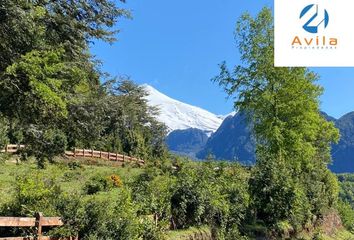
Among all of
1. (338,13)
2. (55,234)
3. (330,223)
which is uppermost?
(338,13)

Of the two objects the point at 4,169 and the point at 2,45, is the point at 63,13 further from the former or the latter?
the point at 4,169

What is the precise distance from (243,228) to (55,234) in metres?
11.3

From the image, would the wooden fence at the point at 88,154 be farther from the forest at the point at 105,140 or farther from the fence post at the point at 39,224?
the fence post at the point at 39,224

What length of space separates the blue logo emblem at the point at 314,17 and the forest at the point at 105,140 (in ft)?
23.1

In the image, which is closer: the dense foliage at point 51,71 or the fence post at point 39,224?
the fence post at point 39,224

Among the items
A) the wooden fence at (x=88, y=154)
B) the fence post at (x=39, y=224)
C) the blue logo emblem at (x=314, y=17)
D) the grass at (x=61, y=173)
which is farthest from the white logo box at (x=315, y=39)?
the wooden fence at (x=88, y=154)

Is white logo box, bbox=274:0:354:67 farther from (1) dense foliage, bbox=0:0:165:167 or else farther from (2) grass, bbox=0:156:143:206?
(2) grass, bbox=0:156:143:206

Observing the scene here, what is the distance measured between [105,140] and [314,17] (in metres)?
15.2

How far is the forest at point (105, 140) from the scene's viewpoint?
12.2 metres

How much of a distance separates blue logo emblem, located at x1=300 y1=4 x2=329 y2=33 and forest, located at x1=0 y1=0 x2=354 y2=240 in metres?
7.03

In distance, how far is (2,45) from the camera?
44.5 feet

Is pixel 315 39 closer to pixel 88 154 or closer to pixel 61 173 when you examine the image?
pixel 61 173

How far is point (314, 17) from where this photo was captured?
7418 millimetres

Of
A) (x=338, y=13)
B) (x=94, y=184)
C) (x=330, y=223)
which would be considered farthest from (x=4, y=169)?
(x=338, y=13)
